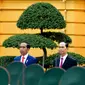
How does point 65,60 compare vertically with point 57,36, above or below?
below

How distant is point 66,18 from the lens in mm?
15977

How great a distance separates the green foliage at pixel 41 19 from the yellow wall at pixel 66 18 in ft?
7.72

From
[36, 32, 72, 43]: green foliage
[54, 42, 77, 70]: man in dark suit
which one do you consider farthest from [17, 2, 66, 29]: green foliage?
[54, 42, 77, 70]: man in dark suit

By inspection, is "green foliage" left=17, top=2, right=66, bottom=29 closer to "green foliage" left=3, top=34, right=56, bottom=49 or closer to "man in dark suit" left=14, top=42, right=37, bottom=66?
"green foliage" left=3, top=34, right=56, bottom=49

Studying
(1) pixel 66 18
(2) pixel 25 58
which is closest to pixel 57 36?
(1) pixel 66 18

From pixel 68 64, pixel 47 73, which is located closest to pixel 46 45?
pixel 68 64

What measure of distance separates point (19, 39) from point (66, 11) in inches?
135

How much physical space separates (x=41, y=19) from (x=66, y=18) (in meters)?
2.64

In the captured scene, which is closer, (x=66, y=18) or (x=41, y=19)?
(x=41, y=19)

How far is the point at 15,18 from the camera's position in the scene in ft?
53.3

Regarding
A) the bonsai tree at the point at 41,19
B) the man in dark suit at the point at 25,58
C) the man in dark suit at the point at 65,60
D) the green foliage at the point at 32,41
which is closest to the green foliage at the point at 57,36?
the bonsai tree at the point at 41,19

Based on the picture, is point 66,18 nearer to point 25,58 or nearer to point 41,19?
point 41,19

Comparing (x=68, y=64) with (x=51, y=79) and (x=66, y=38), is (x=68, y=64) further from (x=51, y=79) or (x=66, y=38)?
(x=66, y=38)

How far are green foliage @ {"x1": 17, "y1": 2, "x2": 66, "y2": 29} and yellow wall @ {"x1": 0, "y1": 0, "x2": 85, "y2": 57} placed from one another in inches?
92.6
